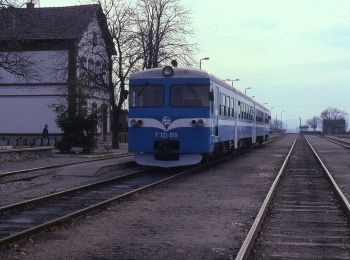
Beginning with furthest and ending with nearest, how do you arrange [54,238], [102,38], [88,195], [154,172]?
1. [102,38]
2. [154,172]
3. [88,195]
4. [54,238]

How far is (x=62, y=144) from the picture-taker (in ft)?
99.8

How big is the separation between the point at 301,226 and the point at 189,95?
33.6ft

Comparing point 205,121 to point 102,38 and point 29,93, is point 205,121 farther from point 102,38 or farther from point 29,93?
point 29,93

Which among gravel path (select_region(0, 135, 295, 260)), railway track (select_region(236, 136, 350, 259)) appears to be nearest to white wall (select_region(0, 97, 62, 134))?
gravel path (select_region(0, 135, 295, 260))

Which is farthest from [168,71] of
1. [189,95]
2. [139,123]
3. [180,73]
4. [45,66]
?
[45,66]

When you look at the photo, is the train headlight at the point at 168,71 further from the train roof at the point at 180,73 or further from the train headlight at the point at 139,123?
the train headlight at the point at 139,123

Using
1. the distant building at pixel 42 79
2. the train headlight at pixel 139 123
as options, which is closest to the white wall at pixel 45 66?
the distant building at pixel 42 79

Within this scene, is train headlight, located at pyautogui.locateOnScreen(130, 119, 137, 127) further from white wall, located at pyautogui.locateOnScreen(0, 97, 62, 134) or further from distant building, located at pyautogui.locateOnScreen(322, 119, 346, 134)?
distant building, located at pyautogui.locateOnScreen(322, 119, 346, 134)

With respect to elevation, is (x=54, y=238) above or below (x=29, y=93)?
below

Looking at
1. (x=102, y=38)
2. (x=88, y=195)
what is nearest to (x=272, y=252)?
(x=88, y=195)

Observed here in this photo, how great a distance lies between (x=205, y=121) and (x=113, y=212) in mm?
8503

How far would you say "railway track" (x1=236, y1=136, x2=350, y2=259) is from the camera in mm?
7242

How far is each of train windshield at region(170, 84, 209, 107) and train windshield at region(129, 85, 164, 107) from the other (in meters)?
0.42

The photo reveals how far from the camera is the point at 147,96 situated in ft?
62.9
